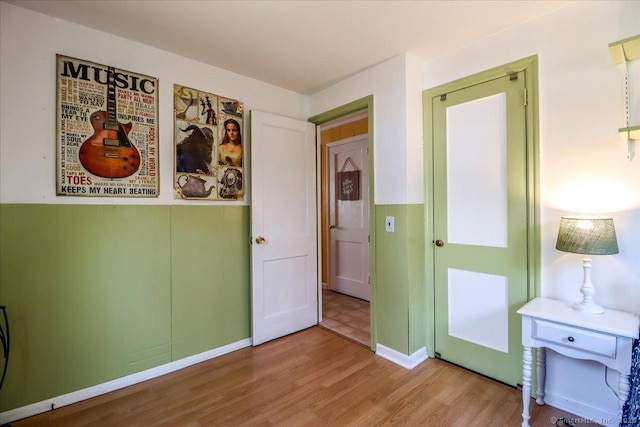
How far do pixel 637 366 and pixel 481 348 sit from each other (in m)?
0.97

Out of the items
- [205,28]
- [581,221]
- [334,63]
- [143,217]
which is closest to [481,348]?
[581,221]

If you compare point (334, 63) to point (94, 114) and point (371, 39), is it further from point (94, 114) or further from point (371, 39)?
point (94, 114)

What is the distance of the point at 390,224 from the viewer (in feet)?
8.22

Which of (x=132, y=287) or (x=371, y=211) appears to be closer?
(x=132, y=287)

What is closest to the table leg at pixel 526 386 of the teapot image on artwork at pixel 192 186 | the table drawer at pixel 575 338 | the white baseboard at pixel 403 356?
the table drawer at pixel 575 338

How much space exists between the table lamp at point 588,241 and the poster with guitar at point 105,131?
265 cm

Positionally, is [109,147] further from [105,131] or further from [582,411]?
[582,411]

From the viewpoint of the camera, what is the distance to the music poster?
241cm

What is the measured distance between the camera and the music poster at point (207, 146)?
2.41 m

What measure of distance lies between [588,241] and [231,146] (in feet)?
8.34

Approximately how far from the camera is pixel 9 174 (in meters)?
1.79

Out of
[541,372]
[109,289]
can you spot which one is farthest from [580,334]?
[109,289]

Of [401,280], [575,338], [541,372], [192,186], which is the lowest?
[541,372]

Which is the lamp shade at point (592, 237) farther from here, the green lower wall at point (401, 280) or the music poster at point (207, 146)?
the music poster at point (207, 146)
